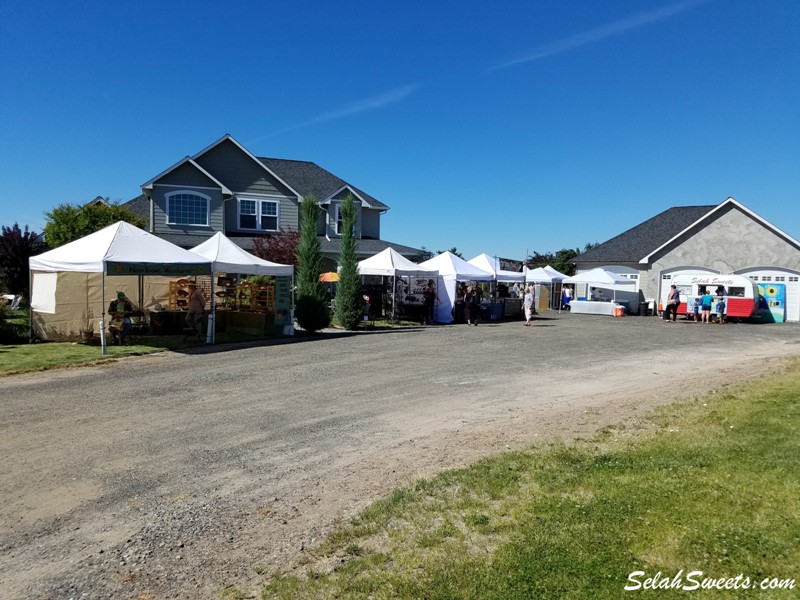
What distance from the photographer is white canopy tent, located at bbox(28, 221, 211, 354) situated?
14609mm

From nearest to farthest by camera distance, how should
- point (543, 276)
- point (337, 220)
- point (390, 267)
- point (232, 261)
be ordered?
point (232, 261)
point (390, 267)
point (337, 220)
point (543, 276)

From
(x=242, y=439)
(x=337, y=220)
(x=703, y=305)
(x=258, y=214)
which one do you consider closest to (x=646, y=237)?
(x=703, y=305)

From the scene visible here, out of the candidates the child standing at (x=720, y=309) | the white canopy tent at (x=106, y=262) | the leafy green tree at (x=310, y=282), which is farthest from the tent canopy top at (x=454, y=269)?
the white canopy tent at (x=106, y=262)

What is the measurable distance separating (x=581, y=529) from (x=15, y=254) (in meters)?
24.7

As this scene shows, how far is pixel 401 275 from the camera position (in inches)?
972

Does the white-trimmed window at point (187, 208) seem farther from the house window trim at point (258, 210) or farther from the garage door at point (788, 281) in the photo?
the garage door at point (788, 281)

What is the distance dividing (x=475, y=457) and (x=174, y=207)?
25.6 m

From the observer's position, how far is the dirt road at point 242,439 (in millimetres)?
4309

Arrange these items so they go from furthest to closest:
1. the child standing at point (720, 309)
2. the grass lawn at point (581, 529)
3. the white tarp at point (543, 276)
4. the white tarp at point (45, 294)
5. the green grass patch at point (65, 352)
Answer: the white tarp at point (543, 276), the child standing at point (720, 309), the white tarp at point (45, 294), the green grass patch at point (65, 352), the grass lawn at point (581, 529)

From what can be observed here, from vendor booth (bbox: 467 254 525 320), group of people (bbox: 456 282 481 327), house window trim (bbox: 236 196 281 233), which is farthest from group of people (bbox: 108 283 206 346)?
vendor booth (bbox: 467 254 525 320)

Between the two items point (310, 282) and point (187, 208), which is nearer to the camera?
point (310, 282)

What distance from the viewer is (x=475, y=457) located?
249 inches

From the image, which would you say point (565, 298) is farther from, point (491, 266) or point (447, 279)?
point (447, 279)

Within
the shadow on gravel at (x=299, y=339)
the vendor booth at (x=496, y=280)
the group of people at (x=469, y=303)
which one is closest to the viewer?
the shadow on gravel at (x=299, y=339)
